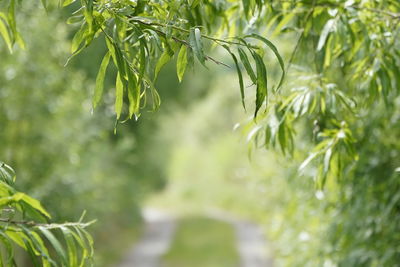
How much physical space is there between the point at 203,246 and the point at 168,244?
1006 mm

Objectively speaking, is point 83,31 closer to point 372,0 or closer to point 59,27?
point 372,0

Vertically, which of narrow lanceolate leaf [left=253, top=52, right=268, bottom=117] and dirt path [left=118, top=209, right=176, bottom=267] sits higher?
dirt path [left=118, top=209, right=176, bottom=267]

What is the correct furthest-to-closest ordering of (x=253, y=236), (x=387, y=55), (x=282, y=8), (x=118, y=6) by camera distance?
(x=253, y=236) → (x=282, y=8) → (x=387, y=55) → (x=118, y=6)

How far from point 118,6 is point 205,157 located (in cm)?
2708

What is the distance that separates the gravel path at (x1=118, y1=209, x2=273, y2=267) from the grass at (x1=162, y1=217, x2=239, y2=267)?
0.51ft

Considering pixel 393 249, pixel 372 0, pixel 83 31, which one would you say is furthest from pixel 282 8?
pixel 393 249

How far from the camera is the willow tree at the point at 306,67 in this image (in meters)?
1.47

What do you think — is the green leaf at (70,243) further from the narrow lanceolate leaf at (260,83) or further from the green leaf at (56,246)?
the narrow lanceolate leaf at (260,83)

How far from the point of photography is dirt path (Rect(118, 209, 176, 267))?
10.6m

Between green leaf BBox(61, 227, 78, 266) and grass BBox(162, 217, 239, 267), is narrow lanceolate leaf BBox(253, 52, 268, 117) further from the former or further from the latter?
grass BBox(162, 217, 239, 267)

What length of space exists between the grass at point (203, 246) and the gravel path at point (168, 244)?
156mm

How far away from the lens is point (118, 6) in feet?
4.84

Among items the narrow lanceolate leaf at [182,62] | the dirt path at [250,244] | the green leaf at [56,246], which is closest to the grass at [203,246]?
the dirt path at [250,244]

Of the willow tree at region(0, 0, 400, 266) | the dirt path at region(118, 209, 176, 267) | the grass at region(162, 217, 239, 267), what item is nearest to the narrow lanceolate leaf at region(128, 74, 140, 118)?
the willow tree at region(0, 0, 400, 266)
